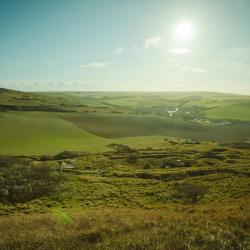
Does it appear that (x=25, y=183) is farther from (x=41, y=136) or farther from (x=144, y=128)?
(x=144, y=128)

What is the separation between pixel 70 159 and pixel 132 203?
40002 mm

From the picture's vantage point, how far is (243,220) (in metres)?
14.7

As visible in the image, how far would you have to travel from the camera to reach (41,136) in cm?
10669

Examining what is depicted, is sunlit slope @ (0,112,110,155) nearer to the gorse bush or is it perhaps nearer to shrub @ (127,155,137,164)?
shrub @ (127,155,137,164)

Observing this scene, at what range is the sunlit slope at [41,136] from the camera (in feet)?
299

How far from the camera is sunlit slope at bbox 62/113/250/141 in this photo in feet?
418

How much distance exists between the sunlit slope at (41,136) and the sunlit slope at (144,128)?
8475mm

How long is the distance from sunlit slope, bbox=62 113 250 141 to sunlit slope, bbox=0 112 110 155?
848 cm

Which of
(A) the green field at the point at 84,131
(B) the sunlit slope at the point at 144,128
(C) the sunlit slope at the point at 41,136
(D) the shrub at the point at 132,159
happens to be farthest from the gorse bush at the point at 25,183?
(B) the sunlit slope at the point at 144,128

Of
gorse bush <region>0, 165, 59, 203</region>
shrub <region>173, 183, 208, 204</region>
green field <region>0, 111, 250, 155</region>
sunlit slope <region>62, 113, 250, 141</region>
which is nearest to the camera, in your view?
shrub <region>173, 183, 208, 204</region>

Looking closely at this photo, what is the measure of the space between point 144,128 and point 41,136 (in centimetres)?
4834

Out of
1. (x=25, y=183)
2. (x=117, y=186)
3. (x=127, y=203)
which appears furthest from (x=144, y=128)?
(x=127, y=203)

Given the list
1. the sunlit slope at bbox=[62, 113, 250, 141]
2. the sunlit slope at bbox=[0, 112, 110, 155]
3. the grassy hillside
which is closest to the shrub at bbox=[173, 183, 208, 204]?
the grassy hillside

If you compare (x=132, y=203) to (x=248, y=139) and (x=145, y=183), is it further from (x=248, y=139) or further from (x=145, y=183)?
(x=248, y=139)
